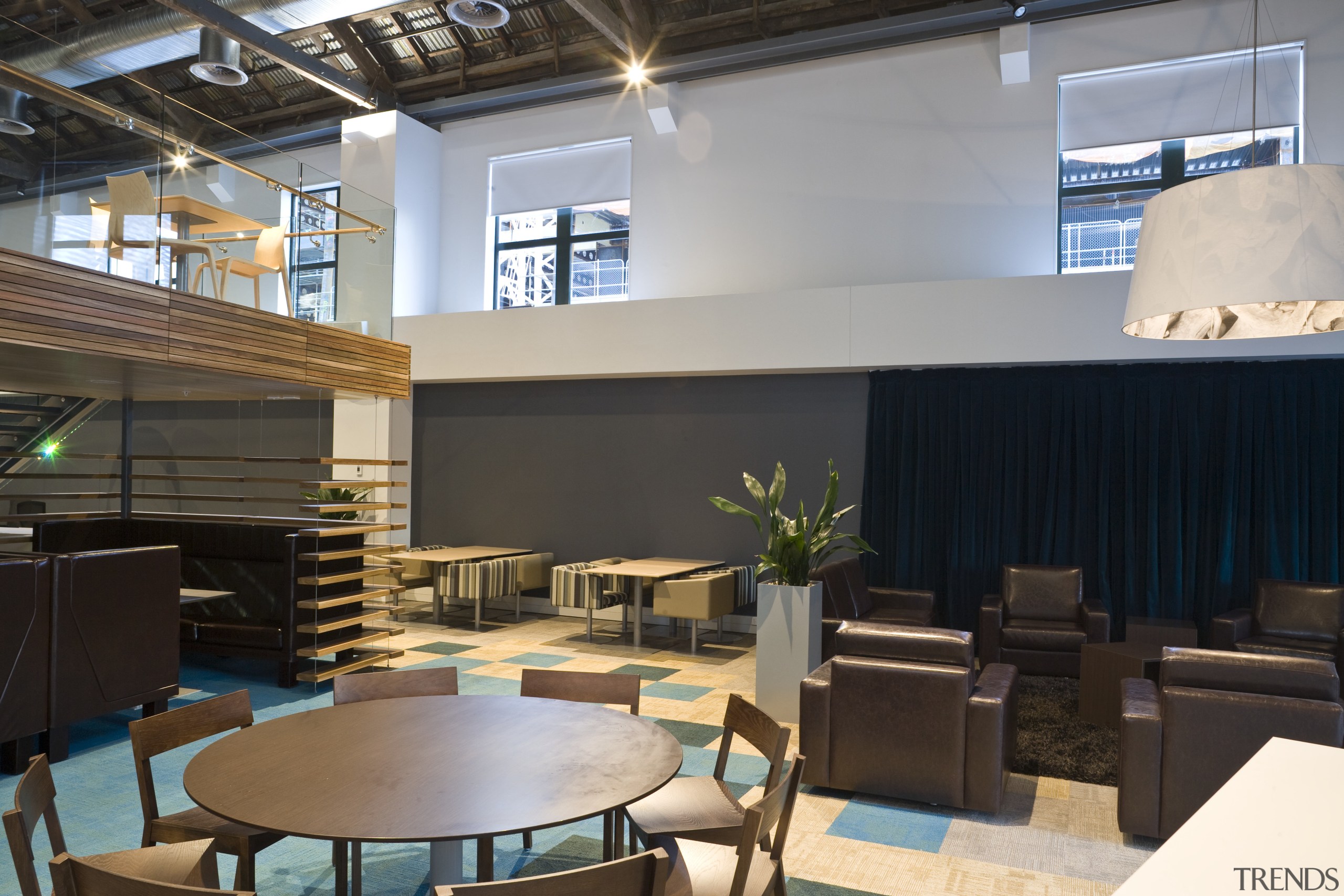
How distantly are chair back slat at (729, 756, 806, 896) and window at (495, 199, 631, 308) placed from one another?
724 cm

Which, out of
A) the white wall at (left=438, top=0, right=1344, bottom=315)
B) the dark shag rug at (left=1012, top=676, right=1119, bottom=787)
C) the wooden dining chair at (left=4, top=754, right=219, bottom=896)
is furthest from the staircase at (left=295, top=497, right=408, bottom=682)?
the dark shag rug at (left=1012, top=676, right=1119, bottom=787)

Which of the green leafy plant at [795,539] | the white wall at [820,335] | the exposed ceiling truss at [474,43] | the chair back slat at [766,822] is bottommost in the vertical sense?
the chair back slat at [766,822]

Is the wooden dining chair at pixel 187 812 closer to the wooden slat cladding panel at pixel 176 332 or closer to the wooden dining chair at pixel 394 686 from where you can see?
the wooden dining chair at pixel 394 686

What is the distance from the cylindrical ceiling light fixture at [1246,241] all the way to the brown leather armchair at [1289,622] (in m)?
4.24

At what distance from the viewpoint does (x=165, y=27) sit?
7.51 meters

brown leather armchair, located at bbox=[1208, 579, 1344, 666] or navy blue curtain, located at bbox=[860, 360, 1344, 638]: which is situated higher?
navy blue curtain, located at bbox=[860, 360, 1344, 638]

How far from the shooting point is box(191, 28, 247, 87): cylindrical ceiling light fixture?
717cm

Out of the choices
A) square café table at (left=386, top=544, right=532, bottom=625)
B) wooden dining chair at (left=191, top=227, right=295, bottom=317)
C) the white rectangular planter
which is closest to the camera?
wooden dining chair at (left=191, top=227, right=295, bottom=317)

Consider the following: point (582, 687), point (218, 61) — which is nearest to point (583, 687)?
point (582, 687)

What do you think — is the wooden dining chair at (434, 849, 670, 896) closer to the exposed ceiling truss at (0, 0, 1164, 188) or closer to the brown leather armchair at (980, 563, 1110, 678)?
the brown leather armchair at (980, 563, 1110, 678)

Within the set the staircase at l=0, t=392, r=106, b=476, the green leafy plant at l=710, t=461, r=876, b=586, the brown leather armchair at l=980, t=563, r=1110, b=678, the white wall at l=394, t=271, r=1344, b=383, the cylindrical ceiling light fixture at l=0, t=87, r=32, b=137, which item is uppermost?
the cylindrical ceiling light fixture at l=0, t=87, r=32, b=137

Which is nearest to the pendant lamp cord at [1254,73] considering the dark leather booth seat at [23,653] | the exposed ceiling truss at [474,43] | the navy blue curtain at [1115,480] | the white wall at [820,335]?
the exposed ceiling truss at [474,43]

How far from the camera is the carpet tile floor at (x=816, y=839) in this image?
327 centimetres

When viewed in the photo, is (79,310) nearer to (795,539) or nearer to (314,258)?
(314,258)
